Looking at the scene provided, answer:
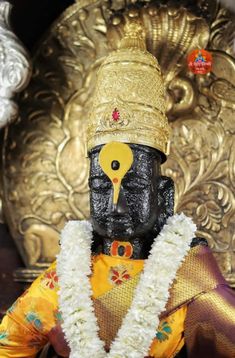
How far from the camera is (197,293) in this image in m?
1.64

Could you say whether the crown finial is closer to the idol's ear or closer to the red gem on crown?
the red gem on crown

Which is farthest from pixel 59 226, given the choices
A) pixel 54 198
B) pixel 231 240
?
pixel 231 240

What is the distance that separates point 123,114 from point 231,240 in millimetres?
793

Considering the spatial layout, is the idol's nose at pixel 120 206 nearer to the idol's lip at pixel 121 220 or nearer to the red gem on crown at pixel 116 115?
the idol's lip at pixel 121 220

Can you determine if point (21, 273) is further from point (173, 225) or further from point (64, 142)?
point (173, 225)

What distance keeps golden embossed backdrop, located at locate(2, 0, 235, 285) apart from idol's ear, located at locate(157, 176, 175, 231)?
57cm

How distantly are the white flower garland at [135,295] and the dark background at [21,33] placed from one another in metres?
0.64

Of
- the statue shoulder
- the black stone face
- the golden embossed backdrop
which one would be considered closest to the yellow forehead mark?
the black stone face

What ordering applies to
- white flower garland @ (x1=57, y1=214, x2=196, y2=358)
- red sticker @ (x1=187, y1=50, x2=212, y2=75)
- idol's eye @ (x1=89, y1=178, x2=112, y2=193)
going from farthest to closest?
red sticker @ (x1=187, y1=50, x2=212, y2=75) → idol's eye @ (x1=89, y1=178, x2=112, y2=193) → white flower garland @ (x1=57, y1=214, x2=196, y2=358)

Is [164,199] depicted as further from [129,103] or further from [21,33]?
[21,33]

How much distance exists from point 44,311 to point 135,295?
25 cm

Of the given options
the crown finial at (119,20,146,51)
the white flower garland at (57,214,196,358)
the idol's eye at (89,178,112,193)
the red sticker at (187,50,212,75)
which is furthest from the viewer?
the red sticker at (187,50,212,75)

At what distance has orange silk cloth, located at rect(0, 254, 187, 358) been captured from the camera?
5.51 feet

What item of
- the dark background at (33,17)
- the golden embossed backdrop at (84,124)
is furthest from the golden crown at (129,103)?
the dark background at (33,17)
